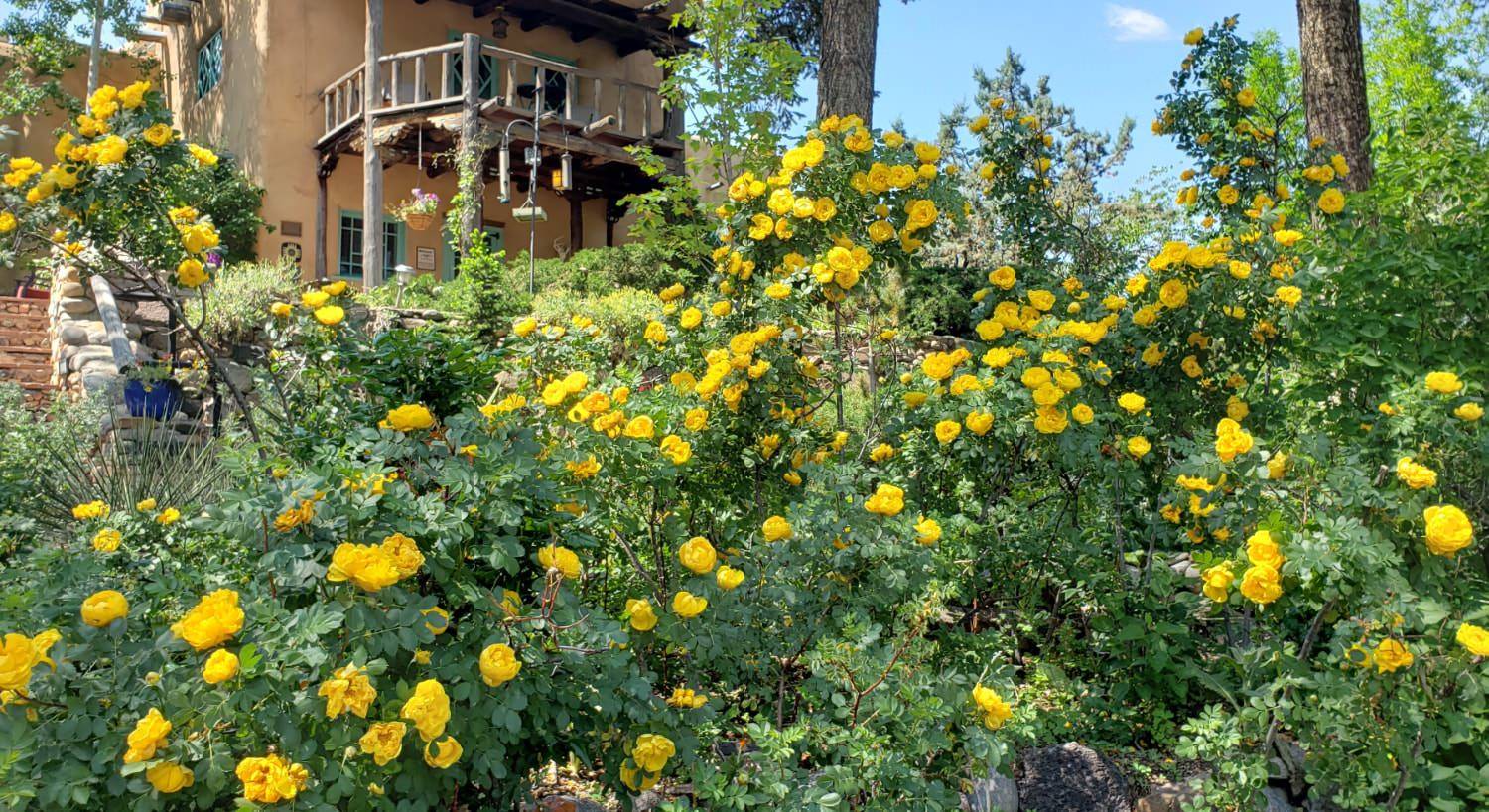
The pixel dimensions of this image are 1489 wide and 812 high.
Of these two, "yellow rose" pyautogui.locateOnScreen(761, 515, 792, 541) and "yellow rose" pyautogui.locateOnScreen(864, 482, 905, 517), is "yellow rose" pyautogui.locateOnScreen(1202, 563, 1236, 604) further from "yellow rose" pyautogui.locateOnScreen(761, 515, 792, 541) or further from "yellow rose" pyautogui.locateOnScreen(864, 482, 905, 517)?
"yellow rose" pyautogui.locateOnScreen(761, 515, 792, 541)

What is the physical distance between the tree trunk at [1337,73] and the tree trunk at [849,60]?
9.51 feet

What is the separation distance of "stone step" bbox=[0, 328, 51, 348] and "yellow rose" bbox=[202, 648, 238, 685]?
938cm

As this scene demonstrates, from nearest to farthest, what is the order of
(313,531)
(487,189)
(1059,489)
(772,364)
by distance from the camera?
(313,531) < (772,364) < (1059,489) < (487,189)

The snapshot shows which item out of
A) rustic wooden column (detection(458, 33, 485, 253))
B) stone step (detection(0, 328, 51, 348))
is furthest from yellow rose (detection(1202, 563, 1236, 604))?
rustic wooden column (detection(458, 33, 485, 253))

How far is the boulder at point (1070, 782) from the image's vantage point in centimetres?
296

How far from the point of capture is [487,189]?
15.4m

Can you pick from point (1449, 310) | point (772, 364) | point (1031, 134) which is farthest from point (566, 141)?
point (1449, 310)

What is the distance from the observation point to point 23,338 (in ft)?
30.3

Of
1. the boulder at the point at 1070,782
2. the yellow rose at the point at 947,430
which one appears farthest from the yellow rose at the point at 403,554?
the boulder at the point at 1070,782

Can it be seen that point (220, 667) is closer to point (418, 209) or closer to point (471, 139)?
point (418, 209)

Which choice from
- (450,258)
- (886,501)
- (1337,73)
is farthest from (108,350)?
(1337,73)

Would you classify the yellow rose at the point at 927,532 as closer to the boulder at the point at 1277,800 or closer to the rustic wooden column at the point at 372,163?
the boulder at the point at 1277,800

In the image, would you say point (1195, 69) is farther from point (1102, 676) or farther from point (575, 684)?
point (575, 684)

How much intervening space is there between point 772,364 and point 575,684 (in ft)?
5.06
